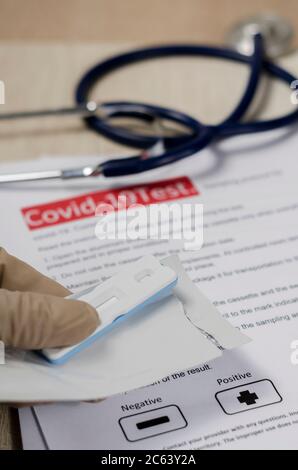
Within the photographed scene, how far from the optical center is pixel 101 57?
34.4 inches

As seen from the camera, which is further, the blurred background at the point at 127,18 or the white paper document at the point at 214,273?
the blurred background at the point at 127,18

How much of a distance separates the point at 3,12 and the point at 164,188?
1.37 ft

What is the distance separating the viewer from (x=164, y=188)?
0.69 metres

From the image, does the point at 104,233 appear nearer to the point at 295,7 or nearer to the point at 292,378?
the point at 292,378

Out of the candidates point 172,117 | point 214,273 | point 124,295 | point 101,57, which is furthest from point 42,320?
point 101,57

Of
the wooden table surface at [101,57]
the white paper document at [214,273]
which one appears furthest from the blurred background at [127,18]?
the white paper document at [214,273]

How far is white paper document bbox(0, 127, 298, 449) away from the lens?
1.51ft

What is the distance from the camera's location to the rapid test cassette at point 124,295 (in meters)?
0.44

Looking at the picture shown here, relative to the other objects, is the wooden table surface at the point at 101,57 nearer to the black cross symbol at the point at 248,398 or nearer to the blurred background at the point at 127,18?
the blurred background at the point at 127,18

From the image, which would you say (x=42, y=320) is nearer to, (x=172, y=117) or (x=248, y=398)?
(x=248, y=398)

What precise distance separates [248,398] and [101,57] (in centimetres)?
54

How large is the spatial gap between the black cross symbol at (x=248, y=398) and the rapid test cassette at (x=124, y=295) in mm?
88

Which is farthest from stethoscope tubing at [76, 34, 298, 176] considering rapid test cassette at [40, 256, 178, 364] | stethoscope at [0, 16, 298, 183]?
rapid test cassette at [40, 256, 178, 364]

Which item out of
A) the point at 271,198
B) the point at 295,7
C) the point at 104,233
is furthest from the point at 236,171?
the point at 295,7
